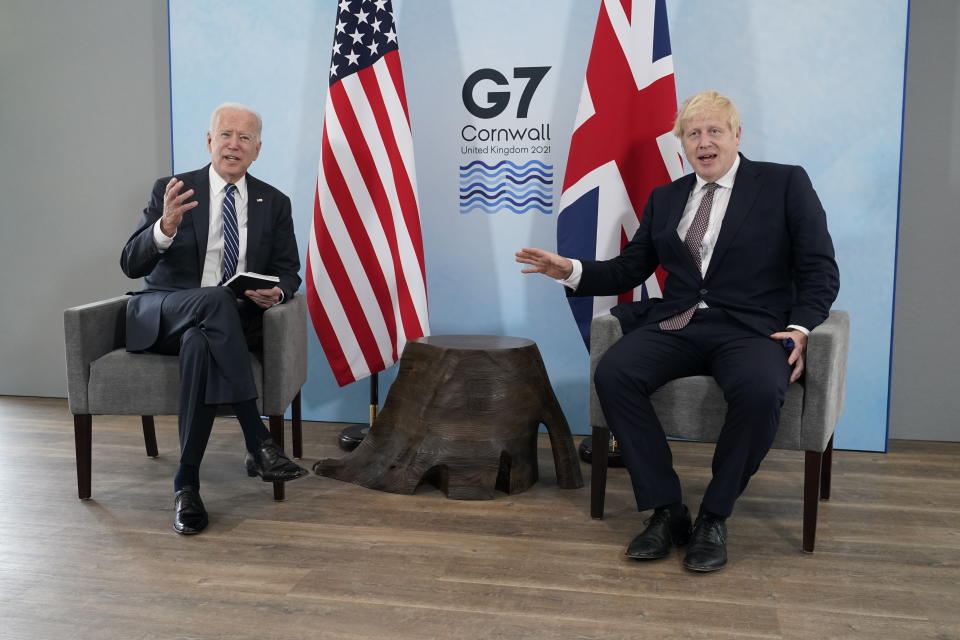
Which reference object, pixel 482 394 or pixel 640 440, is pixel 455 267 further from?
pixel 640 440

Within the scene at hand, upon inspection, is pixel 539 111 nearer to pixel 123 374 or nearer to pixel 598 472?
pixel 598 472

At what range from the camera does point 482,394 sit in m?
2.89

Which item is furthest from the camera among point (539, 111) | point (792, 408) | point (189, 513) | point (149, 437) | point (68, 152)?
point (68, 152)

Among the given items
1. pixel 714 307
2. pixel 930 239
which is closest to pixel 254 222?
pixel 714 307

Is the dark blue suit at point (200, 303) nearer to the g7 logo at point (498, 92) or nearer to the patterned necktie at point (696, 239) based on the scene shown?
the g7 logo at point (498, 92)

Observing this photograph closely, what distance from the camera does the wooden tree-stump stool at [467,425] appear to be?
288 cm

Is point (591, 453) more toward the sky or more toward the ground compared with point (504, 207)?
more toward the ground

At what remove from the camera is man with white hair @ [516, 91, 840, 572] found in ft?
7.72

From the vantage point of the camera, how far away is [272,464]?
8.82 ft

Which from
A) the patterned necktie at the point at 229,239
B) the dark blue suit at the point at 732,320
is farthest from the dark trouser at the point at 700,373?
the patterned necktie at the point at 229,239

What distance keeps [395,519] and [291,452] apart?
964mm

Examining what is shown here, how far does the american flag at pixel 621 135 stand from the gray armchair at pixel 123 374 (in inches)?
47.4

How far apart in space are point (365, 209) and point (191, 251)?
29.6 inches

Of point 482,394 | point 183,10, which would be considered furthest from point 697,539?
point 183,10
